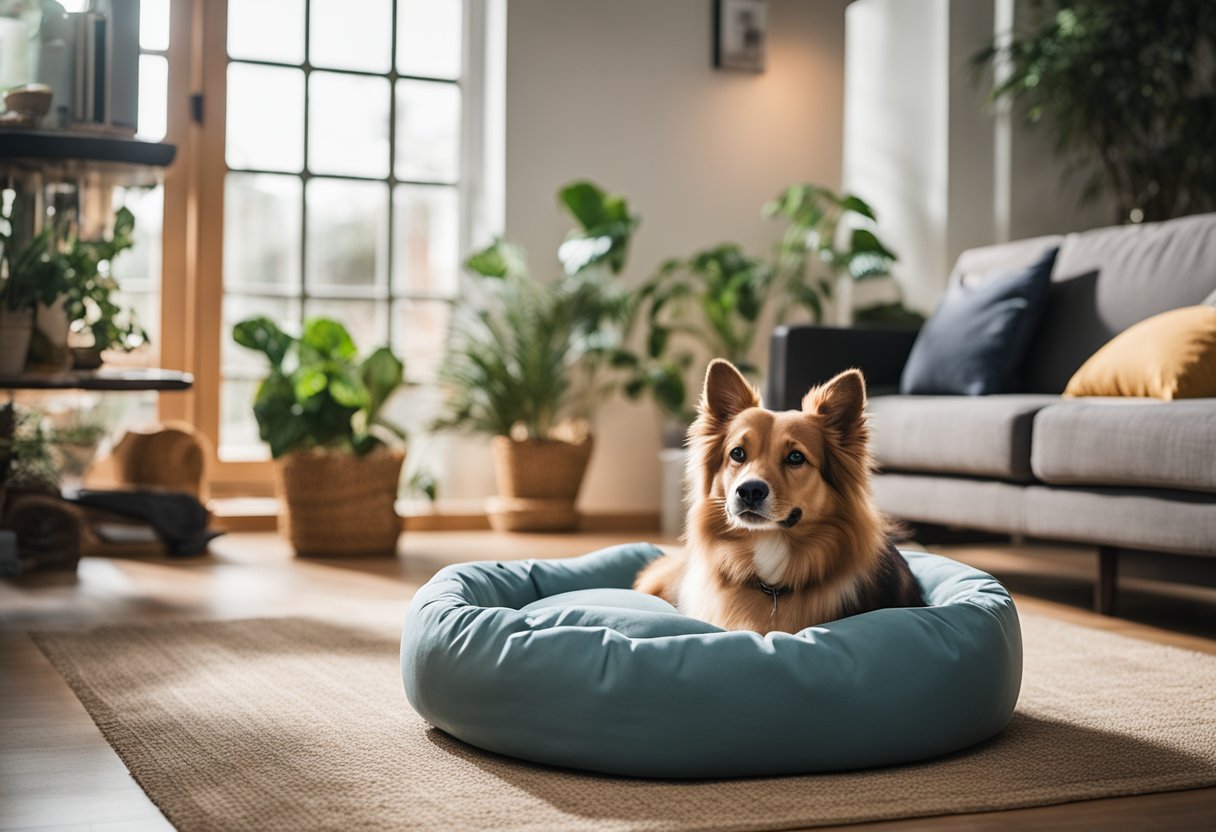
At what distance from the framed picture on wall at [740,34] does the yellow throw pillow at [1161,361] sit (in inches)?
114

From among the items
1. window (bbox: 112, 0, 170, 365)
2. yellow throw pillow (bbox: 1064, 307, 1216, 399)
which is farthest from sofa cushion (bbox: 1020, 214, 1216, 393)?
window (bbox: 112, 0, 170, 365)

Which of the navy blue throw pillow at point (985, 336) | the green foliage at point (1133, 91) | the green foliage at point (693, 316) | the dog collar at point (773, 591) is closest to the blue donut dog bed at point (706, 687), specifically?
the dog collar at point (773, 591)

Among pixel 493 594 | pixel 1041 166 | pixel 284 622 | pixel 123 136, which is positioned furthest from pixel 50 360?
pixel 1041 166

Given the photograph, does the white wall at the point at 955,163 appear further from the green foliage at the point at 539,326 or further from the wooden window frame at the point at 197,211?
the wooden window frame at the point at 197,211

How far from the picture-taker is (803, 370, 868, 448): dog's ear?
218 cm

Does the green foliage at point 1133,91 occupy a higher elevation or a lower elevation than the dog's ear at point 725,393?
higher

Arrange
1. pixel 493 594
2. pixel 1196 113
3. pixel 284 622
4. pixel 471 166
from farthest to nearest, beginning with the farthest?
pixel 471 166, pixel 1196 113, pixel 284 622, pixel 493 594

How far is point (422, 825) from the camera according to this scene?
5.17ft

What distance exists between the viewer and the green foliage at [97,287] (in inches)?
137

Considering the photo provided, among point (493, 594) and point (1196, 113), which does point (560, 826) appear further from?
point (1196, 113)

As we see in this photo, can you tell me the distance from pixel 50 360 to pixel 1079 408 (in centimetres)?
258

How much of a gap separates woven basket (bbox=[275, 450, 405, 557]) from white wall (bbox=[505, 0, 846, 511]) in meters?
1.40

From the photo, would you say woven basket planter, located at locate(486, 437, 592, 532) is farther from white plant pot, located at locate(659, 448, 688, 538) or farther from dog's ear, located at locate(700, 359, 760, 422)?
dog's ear, located at locate(700, 359, 760, 422)

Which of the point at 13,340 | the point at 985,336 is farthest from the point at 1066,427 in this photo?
the point at 13,340
